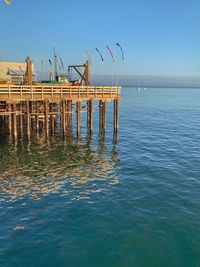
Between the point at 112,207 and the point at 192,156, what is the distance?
1360 centimetres

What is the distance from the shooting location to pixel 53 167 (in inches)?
836

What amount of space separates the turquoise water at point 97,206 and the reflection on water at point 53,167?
0.22 feet

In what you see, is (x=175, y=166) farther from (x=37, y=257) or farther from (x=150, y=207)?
(x=37, y=257)

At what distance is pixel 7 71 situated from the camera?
4550 centimetres

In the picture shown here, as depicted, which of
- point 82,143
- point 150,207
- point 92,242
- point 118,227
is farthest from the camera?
point 82,143

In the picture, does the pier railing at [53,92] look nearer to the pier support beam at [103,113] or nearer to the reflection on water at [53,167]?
the pier support beam at [103,113]

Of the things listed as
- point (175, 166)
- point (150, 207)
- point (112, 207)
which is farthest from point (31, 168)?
point (175, 166)

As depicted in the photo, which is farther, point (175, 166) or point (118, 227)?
point (175, 166)

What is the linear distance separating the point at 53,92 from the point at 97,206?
16375 millimetres

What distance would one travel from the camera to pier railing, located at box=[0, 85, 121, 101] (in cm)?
2634

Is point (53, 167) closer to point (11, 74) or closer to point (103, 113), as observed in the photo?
point (103, 113)

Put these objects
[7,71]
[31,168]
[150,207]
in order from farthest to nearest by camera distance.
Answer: [7,71]
[31,168]
[150,207]

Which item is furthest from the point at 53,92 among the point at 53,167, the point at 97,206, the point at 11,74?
Answer: the point at 11,74

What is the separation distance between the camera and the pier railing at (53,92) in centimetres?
2634
